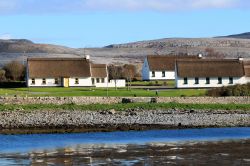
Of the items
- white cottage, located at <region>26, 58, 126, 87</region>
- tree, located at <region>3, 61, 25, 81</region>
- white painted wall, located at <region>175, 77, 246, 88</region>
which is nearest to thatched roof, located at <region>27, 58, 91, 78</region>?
→ white cottage, located at <region>26, 58, 126, 87</region>

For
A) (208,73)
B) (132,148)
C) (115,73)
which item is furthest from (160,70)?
(132,148)

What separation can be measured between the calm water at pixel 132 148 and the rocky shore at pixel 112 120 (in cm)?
202

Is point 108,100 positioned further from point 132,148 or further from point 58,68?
point 58,68

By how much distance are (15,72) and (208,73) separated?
23306mm

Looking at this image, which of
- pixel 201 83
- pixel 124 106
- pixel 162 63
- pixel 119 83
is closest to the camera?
pixel 124 106

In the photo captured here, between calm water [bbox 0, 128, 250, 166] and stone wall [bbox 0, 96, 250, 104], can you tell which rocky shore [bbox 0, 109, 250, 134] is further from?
stone wall [bbox 0, 96, 250, 104]

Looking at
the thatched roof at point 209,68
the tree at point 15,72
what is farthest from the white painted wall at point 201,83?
the tree at point 15,72

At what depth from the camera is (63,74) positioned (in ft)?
272

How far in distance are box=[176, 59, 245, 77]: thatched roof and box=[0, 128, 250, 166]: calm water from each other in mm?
36844

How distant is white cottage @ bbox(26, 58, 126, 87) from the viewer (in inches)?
3246

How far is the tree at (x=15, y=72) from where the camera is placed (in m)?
89.4

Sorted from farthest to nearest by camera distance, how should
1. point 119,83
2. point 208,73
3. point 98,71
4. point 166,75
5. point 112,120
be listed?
point 166,75 < point 98,71 < point 119,83 < point 208,73 < point 112,120

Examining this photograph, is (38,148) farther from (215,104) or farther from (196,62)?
(196,62)

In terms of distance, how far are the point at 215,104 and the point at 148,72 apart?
4059 centimetres
